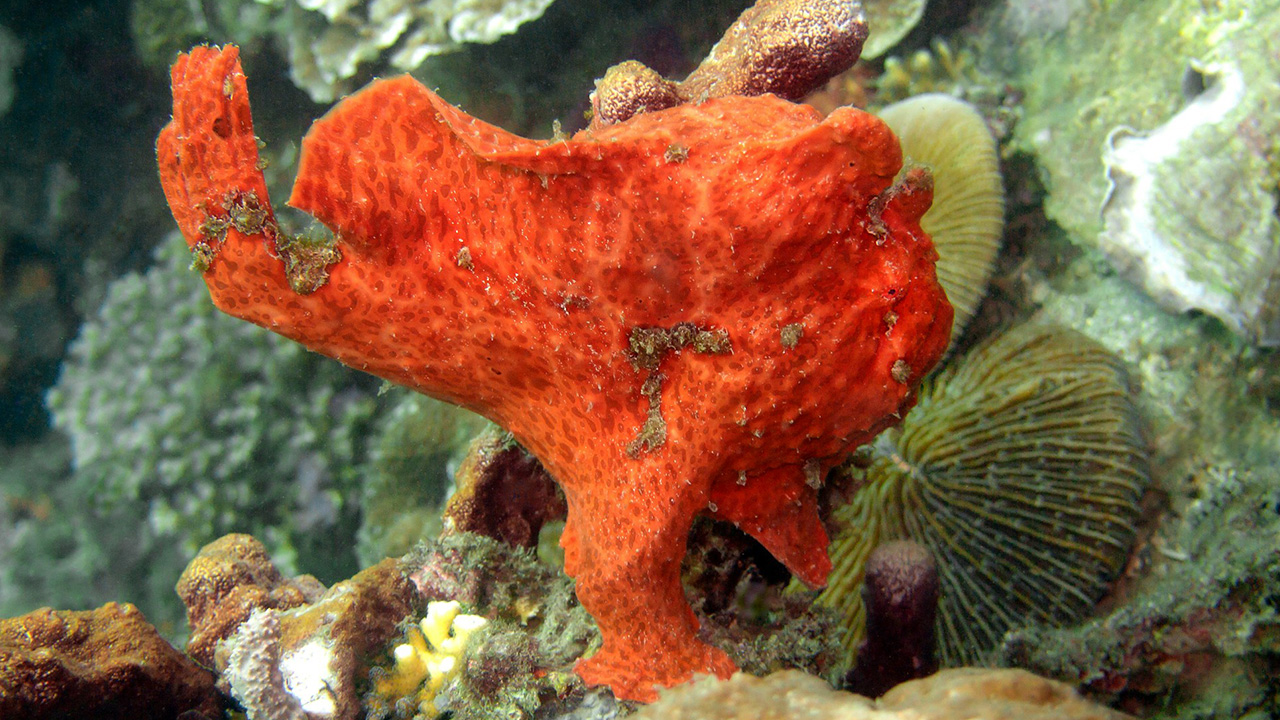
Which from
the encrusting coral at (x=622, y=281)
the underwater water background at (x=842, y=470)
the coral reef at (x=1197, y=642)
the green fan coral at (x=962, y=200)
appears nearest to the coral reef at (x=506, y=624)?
the encrusting coral at (x=622, y=281)

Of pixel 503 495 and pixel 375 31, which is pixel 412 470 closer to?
pixel 503 495

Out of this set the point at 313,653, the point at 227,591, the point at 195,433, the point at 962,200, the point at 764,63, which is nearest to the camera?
the point at 764,63

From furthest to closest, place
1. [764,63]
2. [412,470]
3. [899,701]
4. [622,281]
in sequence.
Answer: [412,470], [764,63], [622,281], [899,701]

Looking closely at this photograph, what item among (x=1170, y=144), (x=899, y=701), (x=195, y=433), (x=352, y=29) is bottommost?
(x=899, y=701)

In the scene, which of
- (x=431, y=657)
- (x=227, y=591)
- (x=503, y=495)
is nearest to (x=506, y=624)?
(x=431, y=657)

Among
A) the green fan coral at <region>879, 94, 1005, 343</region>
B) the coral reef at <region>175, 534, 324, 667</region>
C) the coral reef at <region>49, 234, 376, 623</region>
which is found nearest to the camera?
the coral reef at <region>175, 534, 324, 667</region>

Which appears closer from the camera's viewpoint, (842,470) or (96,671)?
(96,671)

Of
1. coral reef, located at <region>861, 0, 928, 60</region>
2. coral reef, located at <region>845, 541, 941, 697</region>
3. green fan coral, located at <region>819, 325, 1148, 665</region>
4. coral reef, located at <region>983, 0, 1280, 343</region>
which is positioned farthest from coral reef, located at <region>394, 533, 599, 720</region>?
coral reef, located at <region>861, 0, 928, 60</region>

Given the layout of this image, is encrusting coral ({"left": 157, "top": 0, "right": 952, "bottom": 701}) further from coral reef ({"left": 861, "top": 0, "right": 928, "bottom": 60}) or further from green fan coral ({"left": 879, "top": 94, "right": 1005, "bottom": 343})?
coral reef ({"left": 861, "top": 0, "right": 928, "bottom": 60})
